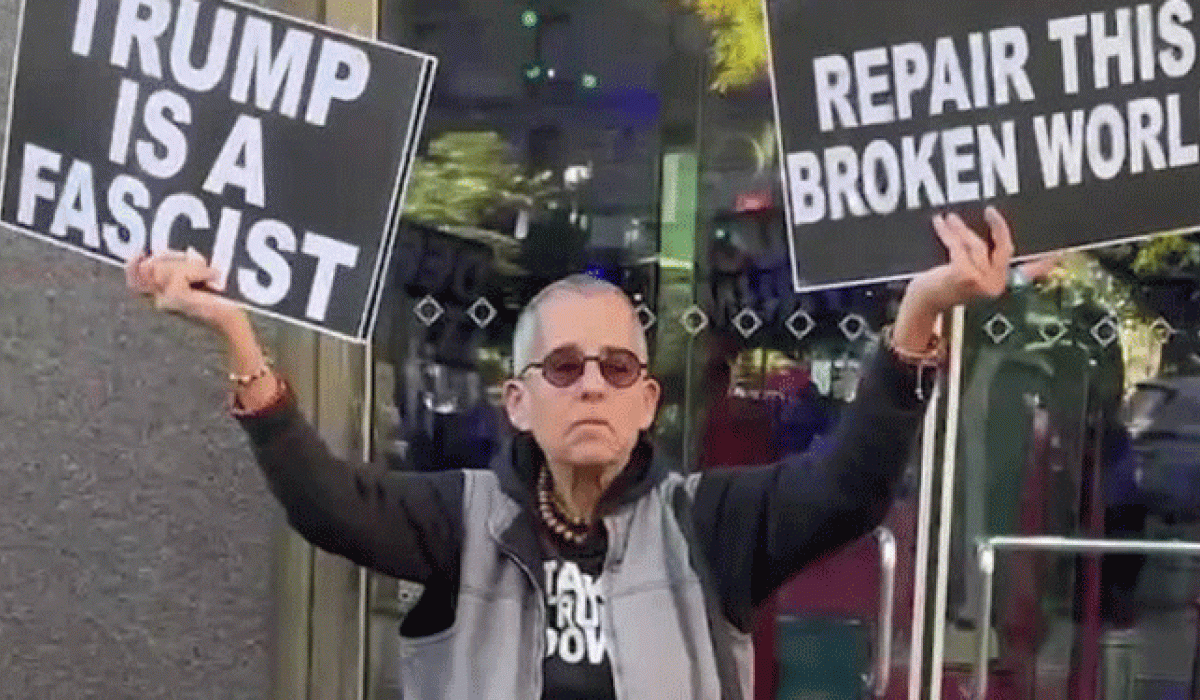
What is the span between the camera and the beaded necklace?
3.09 m

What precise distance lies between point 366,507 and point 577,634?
0.35 metres

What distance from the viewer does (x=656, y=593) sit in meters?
3.07

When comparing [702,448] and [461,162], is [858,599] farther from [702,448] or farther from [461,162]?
[461,162]

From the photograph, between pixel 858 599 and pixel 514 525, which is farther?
pixel 858 599

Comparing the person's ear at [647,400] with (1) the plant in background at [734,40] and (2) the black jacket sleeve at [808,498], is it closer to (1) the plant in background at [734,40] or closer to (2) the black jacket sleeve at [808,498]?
(2) the black jacket sleeve at [808,498]

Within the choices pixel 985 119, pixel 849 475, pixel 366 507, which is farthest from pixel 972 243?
pixel 366 507

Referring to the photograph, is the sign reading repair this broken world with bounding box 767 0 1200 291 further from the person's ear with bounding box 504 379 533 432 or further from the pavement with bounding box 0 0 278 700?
the pavement with bounding box 0 0 278 700

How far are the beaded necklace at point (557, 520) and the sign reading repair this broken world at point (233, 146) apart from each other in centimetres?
36

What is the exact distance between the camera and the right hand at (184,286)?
307cm

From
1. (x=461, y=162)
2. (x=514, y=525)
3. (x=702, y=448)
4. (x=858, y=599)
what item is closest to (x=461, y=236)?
(x=461, y=162)

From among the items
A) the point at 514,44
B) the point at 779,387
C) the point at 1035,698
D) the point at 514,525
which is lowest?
the point at 1035,698

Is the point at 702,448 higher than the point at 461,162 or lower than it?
lower

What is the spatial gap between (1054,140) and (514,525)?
3.00 ft

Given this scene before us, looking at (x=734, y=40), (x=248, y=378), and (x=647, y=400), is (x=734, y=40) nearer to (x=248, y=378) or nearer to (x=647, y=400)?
(x=647, y=400)
